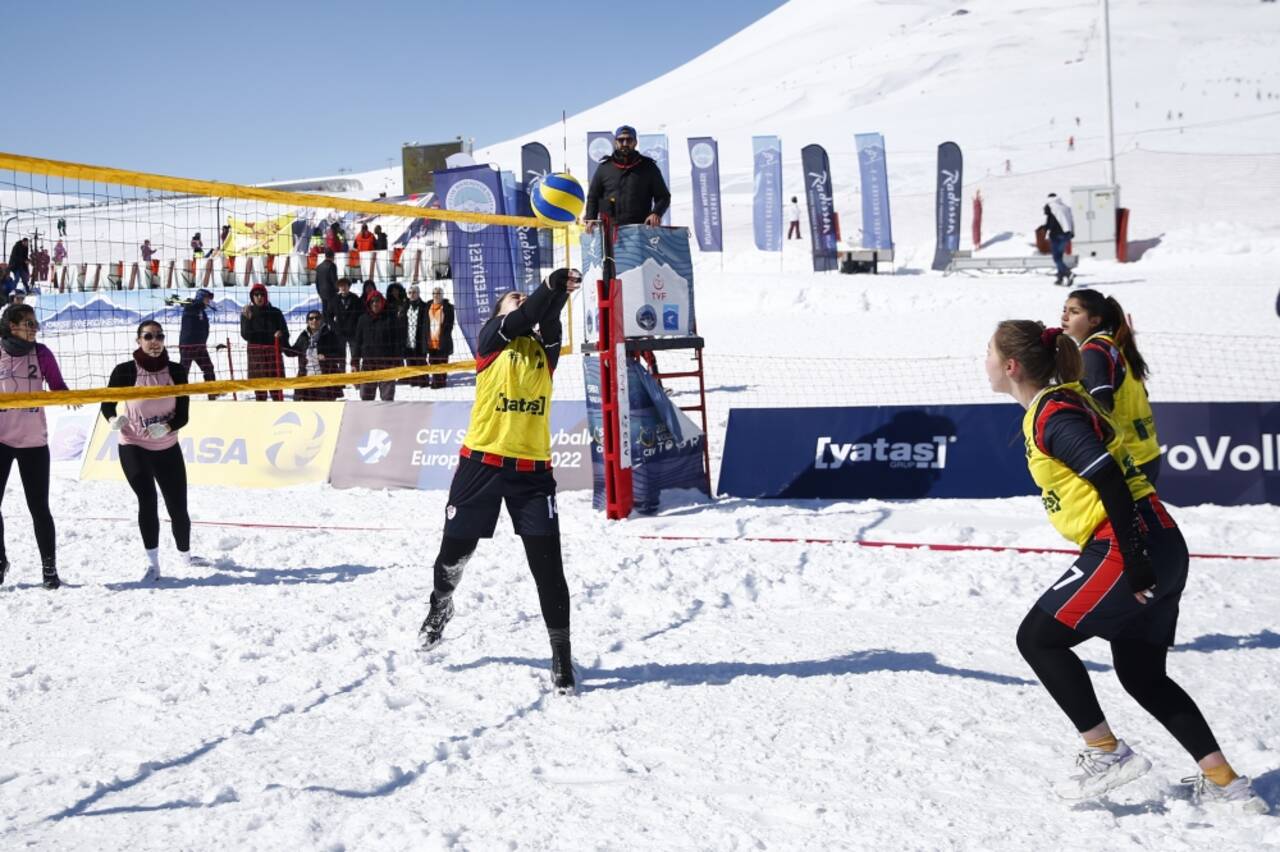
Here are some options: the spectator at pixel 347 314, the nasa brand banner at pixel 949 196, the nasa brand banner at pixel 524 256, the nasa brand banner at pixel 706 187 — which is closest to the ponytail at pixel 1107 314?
the nasa brand banner at pixel 524 256

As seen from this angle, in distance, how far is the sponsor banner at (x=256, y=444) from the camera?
1041cm

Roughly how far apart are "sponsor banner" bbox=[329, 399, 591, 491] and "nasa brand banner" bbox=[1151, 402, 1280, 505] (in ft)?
15.5

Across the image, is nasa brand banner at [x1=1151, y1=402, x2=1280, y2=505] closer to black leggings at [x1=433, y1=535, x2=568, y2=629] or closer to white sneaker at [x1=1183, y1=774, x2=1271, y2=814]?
white sneaker at [x1=1183, y1=774, x2=1271, y2=814]

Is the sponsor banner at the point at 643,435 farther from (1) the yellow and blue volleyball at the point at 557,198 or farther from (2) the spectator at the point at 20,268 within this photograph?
(2) the spectator at the point at 20,268

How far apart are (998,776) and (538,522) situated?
80.6 inches

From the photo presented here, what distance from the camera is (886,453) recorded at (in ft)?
28.3

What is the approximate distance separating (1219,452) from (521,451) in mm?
5878

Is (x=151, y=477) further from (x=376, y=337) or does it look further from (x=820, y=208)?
(x=820, y=208)

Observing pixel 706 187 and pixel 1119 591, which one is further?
pixel 706 187

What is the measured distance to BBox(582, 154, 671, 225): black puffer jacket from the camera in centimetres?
890

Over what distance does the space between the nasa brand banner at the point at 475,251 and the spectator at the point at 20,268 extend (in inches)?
282

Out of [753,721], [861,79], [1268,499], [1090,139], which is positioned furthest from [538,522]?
[861,79]

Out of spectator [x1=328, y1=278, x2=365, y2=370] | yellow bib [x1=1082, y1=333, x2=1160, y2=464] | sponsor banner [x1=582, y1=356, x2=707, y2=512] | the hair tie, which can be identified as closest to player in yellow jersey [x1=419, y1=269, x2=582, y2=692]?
the hair tie

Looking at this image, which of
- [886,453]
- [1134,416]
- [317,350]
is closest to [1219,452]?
[886,453]
